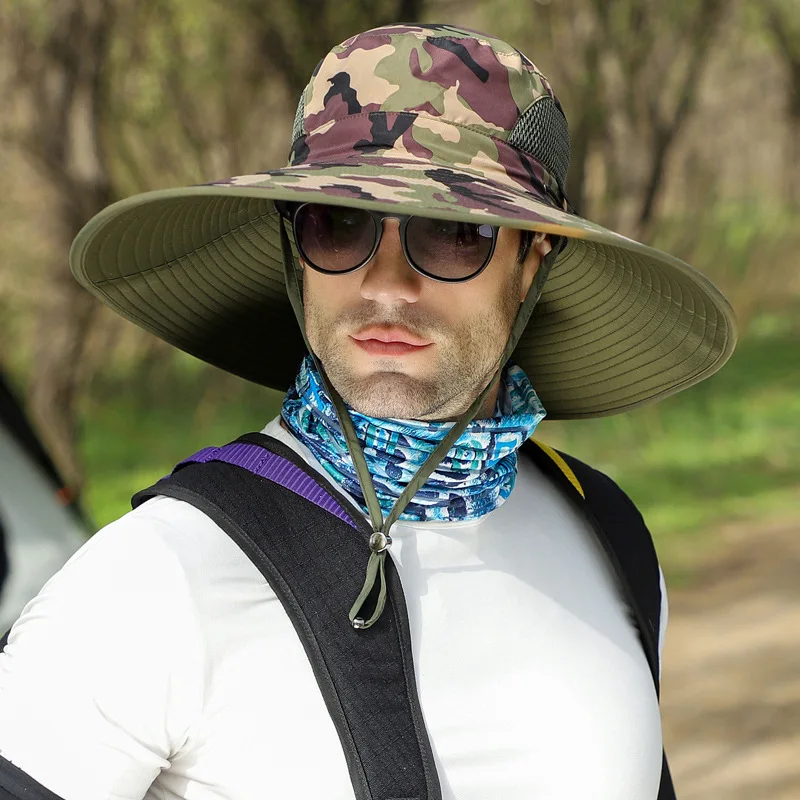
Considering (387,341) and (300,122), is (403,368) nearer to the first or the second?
(387,341)

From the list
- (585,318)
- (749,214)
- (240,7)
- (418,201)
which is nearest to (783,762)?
(585,318)

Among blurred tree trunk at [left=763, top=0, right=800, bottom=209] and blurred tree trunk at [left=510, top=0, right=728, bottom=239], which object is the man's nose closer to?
blurred tree trunk at [left=510, top=0, right=728, bottom=239]

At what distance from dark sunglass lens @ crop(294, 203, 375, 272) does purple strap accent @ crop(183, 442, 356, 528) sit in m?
0.24

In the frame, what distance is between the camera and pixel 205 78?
282 inches

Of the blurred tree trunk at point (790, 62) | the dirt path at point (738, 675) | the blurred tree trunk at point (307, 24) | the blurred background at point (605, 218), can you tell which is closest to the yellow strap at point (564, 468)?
the blurred background at point (605, 218)

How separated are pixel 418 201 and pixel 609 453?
247 inches

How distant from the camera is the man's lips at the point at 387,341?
1453 millimetres

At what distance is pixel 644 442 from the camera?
25.0ft

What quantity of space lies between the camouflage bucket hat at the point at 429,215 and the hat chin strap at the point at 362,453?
114mm

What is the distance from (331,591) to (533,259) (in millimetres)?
634

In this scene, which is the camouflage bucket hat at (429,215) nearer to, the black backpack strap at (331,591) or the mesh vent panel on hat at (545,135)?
the mesh vent panel on hat at (545,135)

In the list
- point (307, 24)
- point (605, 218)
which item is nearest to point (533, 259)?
point (307, 24)

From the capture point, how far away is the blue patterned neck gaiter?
4.76 ft

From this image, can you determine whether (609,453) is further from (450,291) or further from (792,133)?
(450,291)
